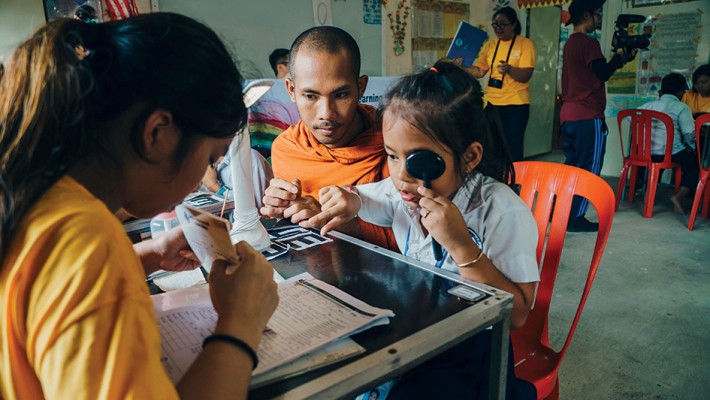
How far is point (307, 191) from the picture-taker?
170 centimetres

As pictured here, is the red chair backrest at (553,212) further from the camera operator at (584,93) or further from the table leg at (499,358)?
the camera operator at (584,93)

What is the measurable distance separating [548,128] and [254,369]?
6.74 metres

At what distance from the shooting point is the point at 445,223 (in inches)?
36.6

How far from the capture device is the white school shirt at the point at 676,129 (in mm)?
3805

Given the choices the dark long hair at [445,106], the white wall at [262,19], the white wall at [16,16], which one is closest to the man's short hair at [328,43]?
the dark long hair at [445,106]

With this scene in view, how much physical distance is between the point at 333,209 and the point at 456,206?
0.33 metres

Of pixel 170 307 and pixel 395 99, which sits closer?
pixel 170 307

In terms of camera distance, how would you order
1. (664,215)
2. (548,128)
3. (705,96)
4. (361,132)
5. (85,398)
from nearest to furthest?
(85,398)
(361,132)
(664,215)
(705,96)
(548,128)

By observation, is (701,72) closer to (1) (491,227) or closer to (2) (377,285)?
(1) (491,227)

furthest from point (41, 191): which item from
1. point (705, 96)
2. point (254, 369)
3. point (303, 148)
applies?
point (705, 96)

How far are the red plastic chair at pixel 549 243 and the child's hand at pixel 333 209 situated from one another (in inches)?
20.3

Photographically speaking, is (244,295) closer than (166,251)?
Yes

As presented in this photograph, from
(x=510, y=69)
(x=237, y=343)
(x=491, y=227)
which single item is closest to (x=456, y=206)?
(x=491, y=227)

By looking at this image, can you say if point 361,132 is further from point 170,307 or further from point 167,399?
point 167,399
